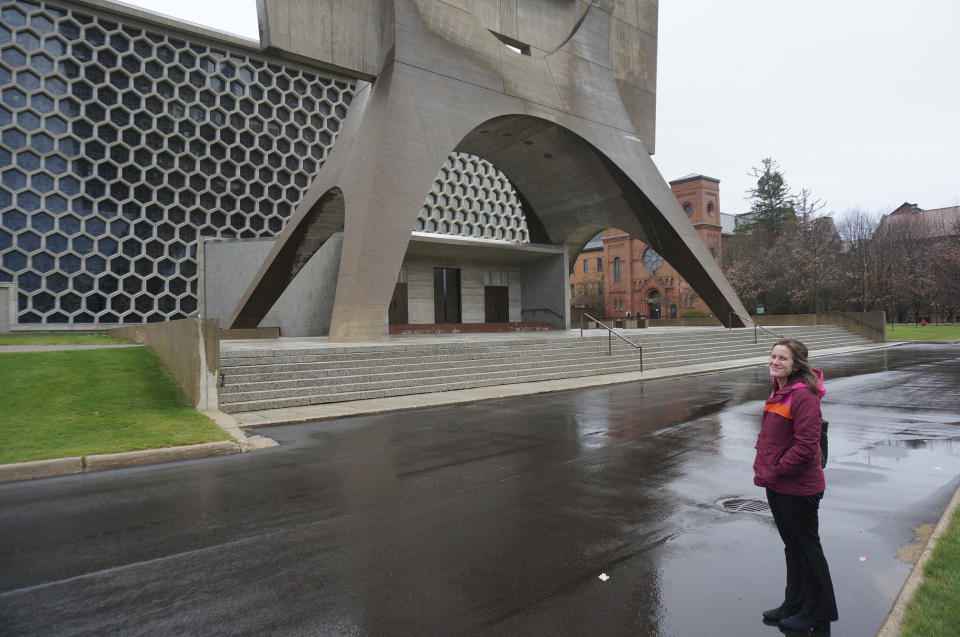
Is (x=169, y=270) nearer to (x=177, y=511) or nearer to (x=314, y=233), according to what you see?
(x=314, y=233)

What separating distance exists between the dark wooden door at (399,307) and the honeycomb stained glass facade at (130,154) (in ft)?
45.1

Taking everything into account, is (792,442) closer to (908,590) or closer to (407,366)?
(908,590)

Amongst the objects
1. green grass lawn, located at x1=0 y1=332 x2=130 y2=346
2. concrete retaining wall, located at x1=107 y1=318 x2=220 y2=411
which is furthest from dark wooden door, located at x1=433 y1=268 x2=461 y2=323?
concrete retaining wall, located at x1=107 y1=318 x2=220 y2=411

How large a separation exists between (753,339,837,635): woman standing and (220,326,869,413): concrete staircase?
9097 millimetres

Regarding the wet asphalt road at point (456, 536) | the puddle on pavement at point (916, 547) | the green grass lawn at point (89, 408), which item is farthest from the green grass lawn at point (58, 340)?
the puddle on pavement at point (916, 547)

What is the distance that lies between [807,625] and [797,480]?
741mm

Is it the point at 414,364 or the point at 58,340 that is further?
the point at 58,340

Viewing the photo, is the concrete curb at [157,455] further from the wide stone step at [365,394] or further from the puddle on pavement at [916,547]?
the puddle on pavement at [916,547]

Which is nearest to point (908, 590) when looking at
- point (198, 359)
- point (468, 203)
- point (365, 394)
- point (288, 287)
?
point (198, 359)

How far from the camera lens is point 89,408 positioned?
27.8 feet

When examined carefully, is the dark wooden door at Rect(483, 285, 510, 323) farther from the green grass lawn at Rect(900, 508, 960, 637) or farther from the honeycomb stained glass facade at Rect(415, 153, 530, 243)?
the green grass lawn at Rect(900, 508, 960, 637)

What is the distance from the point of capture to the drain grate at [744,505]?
182 inches

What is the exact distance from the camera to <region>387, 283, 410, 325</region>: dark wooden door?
27797 mm

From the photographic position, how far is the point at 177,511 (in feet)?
15.9
